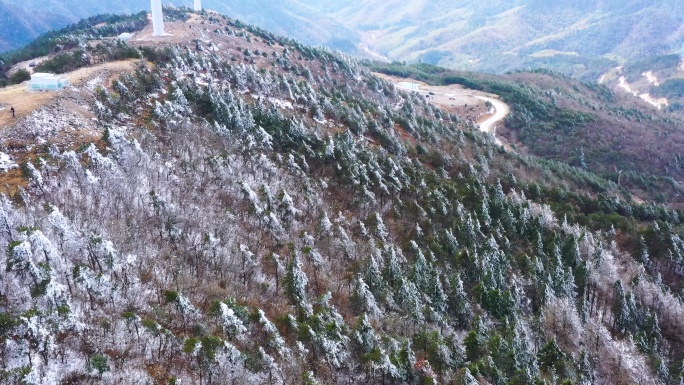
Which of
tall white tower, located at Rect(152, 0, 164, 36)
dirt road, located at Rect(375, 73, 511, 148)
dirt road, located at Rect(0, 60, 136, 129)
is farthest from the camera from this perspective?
dirt road, located at Rect(375, 73, 511, 148)

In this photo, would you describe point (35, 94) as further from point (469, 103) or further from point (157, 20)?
point (469, 103)

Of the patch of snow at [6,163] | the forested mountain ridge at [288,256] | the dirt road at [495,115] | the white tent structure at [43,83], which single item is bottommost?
the dirt road at [495,115]

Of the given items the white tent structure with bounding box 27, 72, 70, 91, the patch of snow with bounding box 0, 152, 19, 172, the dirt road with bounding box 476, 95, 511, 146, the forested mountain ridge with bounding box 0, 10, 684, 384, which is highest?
the white tent structure with bounding box 27, 72, 70, 91

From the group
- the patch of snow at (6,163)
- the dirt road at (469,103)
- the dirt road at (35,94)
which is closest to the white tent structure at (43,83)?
the dirt road at (35,94)

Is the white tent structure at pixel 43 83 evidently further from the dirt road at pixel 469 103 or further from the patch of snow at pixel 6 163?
the dirt road at pixel 469 103

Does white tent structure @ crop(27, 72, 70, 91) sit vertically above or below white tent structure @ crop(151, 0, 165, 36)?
above

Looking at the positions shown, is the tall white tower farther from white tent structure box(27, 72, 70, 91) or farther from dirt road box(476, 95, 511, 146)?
dirt road box(476, 95, 511, 146)

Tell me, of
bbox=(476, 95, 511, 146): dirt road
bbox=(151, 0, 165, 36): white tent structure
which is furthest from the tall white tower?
bbox=(476, 95, 511, 146): dirt road

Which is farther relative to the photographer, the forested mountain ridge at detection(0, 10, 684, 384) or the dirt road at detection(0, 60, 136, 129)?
the dirt road at detection(0, 60, 136, 129)
